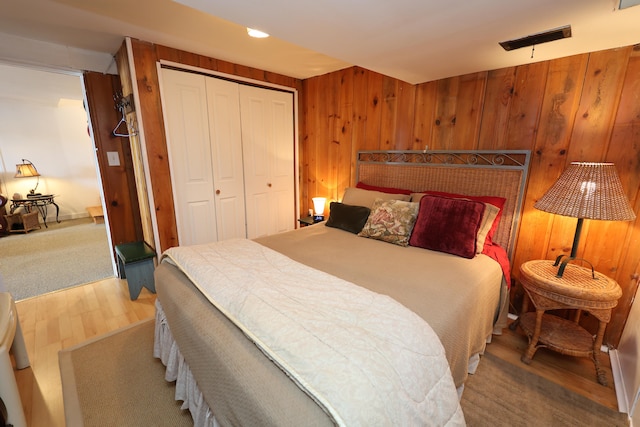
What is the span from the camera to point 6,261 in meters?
3.38

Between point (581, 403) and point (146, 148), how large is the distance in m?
3.48

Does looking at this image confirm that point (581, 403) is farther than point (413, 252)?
No

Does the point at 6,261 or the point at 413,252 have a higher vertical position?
the point at 413,252

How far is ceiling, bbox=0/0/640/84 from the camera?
49.3 inches

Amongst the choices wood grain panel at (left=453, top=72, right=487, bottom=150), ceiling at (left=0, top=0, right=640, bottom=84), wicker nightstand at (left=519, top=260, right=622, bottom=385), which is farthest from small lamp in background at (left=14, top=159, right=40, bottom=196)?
wicker nightstand at (left=519, top=260, right=622, bottom=385)

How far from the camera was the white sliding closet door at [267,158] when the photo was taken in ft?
10.3

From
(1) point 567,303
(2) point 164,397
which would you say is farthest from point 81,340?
(1) point 567,303

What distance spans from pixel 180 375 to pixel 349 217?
5.39ft

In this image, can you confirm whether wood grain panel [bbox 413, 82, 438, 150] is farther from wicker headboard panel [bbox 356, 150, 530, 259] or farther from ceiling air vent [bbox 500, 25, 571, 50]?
ceiling air vent [bbox 500, 25, 571, 50]

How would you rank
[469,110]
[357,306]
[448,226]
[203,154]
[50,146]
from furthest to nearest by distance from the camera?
[50,146] < [203,154] < [469,110] < [448,226] < [357,306]

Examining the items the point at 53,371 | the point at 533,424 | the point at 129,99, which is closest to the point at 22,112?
the point at 129,99

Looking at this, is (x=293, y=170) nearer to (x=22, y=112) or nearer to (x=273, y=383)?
(x=273, y=383)

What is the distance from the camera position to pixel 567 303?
5.20 ft

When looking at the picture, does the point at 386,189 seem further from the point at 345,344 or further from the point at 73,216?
the point at 73,216
